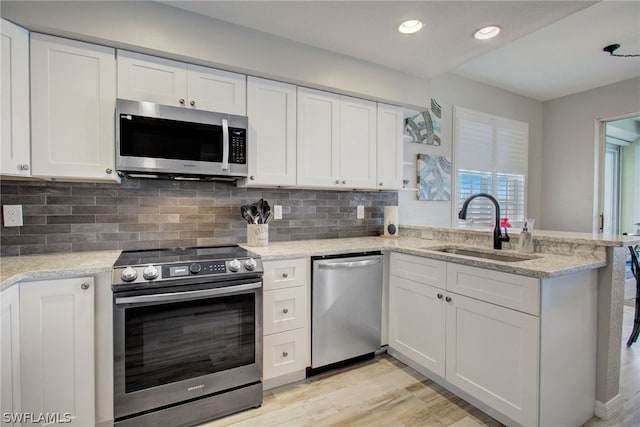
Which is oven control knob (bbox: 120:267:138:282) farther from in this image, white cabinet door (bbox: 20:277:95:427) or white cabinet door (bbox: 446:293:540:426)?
white cabinet door (bbox: 446:293:540:426)

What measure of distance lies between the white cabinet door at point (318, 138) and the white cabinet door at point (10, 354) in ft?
5.71

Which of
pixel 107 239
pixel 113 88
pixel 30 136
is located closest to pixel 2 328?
pixel 107 239

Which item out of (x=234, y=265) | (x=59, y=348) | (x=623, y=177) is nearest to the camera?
(x=59, y=348)

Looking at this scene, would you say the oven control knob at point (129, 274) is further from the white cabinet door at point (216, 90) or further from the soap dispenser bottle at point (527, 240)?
the soap dispenser bottle at point (527, 240)

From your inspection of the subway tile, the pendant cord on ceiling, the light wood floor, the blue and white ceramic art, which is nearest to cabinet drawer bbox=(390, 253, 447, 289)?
the light wood floor

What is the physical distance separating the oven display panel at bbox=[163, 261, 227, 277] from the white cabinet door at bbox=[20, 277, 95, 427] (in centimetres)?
37

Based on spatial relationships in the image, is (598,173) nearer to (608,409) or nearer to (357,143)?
(608,409)

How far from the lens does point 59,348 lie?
149cm

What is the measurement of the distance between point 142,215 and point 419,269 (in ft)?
6.58

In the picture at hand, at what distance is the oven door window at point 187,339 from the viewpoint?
163 centimetres

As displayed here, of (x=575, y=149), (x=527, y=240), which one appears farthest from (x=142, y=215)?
(x=575, y=149)

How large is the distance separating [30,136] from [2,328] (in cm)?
102

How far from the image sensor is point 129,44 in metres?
1.82

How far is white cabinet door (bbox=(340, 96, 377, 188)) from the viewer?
2629 mm
